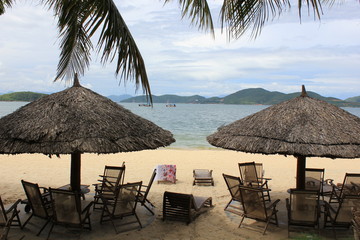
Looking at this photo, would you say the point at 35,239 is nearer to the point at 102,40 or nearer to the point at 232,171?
the point at 102,40

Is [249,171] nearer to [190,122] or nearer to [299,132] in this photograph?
[299,132]

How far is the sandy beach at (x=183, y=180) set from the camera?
5.15 metres

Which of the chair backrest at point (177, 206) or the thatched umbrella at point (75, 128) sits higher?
the thatched umbrella at point (75, 128)

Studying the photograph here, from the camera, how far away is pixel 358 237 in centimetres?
288

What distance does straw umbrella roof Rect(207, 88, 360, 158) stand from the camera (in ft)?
16.7

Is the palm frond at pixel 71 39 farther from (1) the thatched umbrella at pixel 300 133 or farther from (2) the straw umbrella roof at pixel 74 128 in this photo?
(1) the thatched umbrella at pixel 300 133

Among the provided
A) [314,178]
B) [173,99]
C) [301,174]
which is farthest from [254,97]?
[301,174]

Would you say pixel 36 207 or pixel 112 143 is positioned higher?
pixel 112 143

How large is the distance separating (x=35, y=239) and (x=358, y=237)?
4.16 m

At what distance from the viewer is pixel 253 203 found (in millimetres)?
5113

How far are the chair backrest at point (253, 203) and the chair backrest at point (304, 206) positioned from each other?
431 mm

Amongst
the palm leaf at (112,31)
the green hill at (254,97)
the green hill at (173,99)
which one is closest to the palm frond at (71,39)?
the palm leaf at (112,31)

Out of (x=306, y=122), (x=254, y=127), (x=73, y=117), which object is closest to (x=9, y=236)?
(x=73, y=117)

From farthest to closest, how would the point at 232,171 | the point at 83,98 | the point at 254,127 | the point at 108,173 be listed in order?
the point at 232,171 < the point at 108,173 < the point at 254,127 < the point at 83,98
